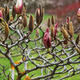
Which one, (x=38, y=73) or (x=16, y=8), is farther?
(x=38, y=73)

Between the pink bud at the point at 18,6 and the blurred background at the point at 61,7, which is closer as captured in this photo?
the pink bud at the point at 18,6

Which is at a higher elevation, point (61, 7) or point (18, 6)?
point (18, 6)

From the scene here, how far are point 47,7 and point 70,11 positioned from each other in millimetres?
1682

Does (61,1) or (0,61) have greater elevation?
(61,1)

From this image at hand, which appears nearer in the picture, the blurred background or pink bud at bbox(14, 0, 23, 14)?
pink bud at bbox(14, 0, 23, 14)

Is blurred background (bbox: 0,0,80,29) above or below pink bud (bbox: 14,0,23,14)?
below

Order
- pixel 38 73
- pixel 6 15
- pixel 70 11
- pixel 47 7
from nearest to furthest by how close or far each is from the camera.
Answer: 1. pixel 6 15
2. pixel 38 73
3. pixel 70 11
4. pixel 47 7

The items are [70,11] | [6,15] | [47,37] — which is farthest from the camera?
[70,11]

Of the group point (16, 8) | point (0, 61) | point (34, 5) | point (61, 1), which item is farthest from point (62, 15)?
point (16, 8)

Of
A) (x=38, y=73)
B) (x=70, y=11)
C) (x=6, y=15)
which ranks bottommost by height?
(x=38, y=73)

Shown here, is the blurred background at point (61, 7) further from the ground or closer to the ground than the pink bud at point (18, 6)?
closer to the ground

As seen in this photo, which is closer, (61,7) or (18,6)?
(18,6)

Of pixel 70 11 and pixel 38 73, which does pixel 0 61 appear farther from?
pixel 70 11

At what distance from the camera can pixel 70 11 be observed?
4840 millimetres
